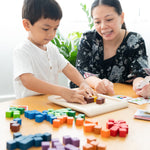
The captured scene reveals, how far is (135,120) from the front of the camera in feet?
2.97

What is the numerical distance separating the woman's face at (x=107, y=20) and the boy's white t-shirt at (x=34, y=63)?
1.34 feet

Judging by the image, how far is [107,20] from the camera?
1657 mm

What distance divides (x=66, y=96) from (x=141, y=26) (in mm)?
2147

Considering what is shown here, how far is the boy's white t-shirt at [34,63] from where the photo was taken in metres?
1.24

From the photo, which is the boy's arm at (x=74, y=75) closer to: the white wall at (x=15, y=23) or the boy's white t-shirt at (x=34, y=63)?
the boy's white t-shirt at (x=34, y=63)

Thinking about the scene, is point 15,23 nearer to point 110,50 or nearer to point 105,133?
point 110,50

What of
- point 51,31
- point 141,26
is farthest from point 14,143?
point 141,26

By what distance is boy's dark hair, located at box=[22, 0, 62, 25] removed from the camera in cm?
127

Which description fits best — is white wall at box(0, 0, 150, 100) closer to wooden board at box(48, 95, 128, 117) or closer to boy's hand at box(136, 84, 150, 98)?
boy's hand at box(136, 84, 150, 98)

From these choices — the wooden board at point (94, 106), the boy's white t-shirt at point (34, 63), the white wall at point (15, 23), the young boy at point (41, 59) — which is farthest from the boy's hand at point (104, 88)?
the white wall at point (15, 23)

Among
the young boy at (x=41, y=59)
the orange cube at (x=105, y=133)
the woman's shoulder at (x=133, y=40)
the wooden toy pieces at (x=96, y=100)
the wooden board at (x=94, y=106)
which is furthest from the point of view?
the woman's shoulder at (x=133, y=40)

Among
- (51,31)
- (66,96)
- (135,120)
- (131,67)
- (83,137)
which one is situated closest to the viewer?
(83,137)

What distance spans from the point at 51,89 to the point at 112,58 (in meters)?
0.76

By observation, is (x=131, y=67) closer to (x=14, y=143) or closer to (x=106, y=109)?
(x=106, y=109)
